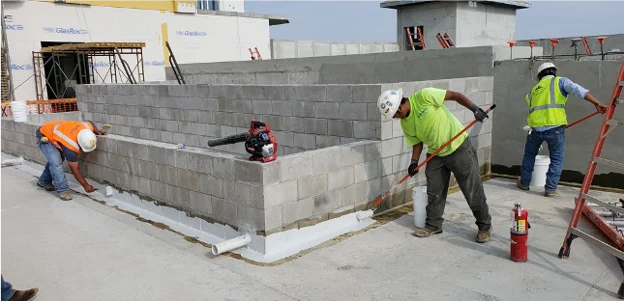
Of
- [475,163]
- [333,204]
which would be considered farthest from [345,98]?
[475,163]

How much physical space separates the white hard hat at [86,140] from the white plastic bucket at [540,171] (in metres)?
5.83

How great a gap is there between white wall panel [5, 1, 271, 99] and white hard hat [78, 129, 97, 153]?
12471mm

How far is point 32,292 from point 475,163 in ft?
12.6

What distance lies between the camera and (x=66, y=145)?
6.48m

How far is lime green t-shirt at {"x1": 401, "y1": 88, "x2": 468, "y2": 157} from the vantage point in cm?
445

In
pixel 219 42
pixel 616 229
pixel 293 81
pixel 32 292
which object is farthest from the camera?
pixel 219 42

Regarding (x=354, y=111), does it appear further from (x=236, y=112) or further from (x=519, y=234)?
(x=236, y=112)

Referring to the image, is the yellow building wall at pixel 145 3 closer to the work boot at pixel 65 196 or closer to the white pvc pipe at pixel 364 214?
the work boot at pixel 65 196

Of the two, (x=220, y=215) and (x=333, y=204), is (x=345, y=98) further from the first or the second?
(x=220, y=215)

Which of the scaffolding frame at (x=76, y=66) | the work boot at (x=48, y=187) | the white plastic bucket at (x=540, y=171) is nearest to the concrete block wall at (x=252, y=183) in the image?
the work boot at (x=48, y=187)

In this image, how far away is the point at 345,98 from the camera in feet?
18.9

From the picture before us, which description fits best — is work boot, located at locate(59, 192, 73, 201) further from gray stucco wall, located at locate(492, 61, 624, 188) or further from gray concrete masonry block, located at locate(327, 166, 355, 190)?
gray stucco wall, located at locate(492, 61, 624, 188)

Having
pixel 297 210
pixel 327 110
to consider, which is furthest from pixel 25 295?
pixel 327 110

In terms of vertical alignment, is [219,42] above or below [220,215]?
above
